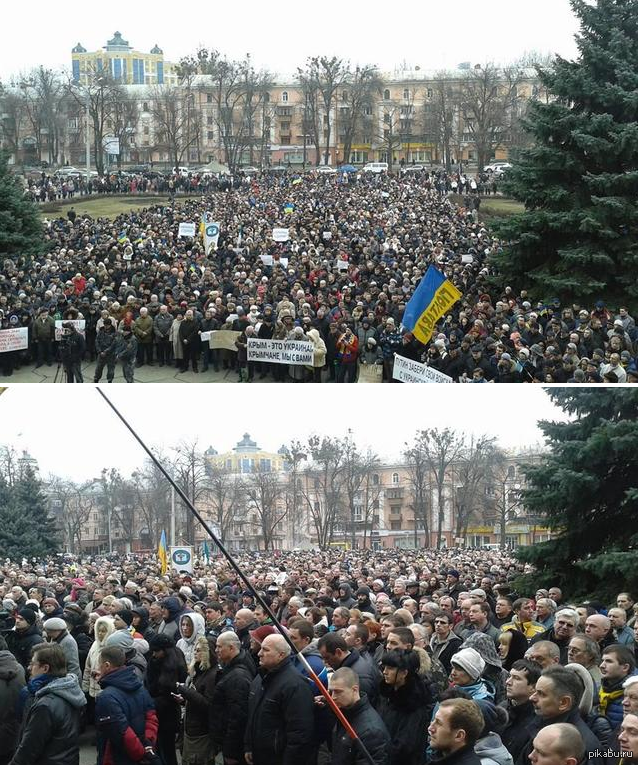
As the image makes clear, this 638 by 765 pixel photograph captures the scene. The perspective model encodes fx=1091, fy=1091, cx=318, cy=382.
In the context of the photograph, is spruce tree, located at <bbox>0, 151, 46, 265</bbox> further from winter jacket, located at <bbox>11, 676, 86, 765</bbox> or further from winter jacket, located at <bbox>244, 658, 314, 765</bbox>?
winter jacket, located at <bbox>244, 658, 314, 765</bbox>

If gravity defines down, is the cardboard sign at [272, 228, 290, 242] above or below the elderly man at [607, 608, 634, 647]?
above

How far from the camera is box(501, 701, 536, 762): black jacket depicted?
5051mm

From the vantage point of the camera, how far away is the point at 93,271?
23719 millimetres

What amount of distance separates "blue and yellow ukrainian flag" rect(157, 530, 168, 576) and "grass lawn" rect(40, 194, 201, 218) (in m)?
29.7

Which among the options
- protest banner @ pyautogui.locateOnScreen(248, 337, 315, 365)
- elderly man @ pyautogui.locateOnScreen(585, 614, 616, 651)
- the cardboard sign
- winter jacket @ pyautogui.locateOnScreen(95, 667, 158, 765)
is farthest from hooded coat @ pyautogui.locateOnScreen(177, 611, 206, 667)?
the cardboard sign

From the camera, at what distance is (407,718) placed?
5441mm

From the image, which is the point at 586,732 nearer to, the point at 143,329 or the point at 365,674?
the point at 365,674

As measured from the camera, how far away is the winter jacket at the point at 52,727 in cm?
543

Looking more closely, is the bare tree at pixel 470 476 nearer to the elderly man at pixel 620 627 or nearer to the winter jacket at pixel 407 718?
the elderly man at pixel 620 627

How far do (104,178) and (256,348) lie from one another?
36.4 metres

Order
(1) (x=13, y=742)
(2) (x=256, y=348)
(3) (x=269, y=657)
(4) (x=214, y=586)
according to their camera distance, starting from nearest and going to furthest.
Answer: (3) (x=269, y=657) < (1) (x=13, y=742) < (4) (x=214, y=586) < (2) (x=256, y=348)

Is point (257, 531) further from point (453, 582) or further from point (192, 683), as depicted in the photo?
point (453, 582)

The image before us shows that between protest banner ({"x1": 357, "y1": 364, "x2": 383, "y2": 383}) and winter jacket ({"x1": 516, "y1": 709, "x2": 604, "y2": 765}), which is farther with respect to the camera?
protest banner ({"x1": 357, "y1": 364, "x2": 383, "y2": 383})

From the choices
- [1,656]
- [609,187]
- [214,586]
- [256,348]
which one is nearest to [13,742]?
[1,656]
